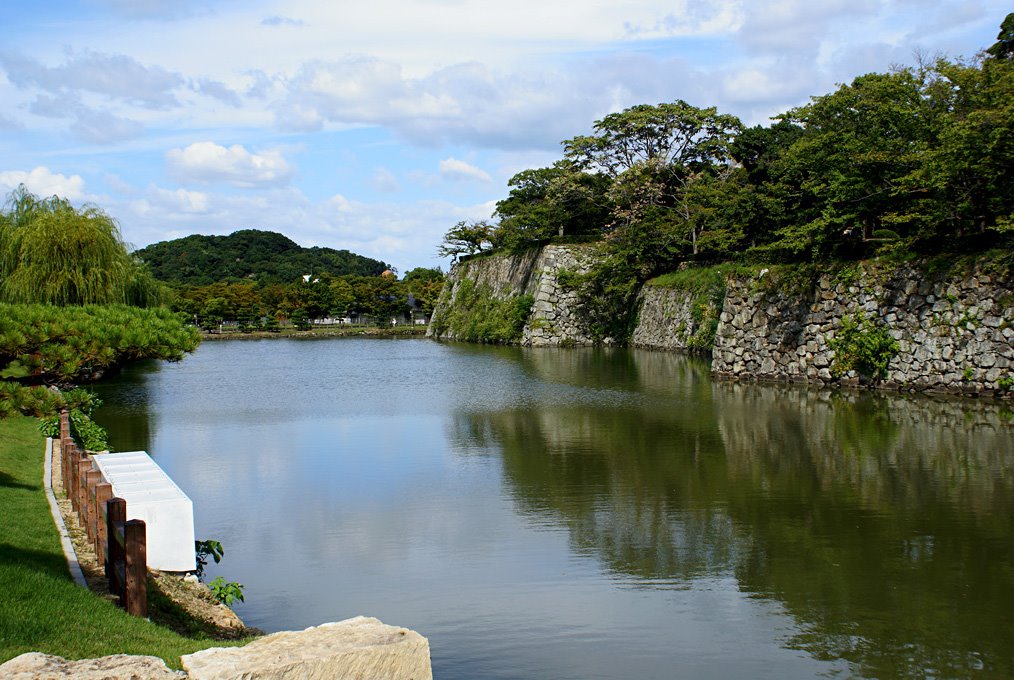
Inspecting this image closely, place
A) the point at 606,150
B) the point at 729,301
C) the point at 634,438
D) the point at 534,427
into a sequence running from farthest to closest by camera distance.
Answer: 1. the point at 606,150
2. the point at 729,301
3. the point at 534,427
4. the point at 634,438

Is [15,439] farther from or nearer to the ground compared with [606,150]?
nearer to the ground

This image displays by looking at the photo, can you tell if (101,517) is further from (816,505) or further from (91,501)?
(816,505)

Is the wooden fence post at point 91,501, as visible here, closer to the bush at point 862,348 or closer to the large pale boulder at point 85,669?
the large pale boulder at point 85,669

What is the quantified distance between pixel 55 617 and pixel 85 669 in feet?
4.91

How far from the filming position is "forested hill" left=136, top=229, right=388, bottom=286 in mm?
93625

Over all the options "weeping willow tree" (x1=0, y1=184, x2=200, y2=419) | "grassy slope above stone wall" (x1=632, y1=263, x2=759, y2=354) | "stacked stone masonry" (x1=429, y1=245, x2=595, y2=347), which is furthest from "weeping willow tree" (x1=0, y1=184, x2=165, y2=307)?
"stacked stone masonry" (x1=429, y1=245, x2=595, y2=347)

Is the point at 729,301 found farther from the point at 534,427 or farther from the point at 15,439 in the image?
the point at 15,439

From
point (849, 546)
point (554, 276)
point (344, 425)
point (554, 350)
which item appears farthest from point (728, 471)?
point (554, 276)

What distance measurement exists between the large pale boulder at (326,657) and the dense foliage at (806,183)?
59.3 ft

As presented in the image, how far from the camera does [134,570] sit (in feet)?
18.8

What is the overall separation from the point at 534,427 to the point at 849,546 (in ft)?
30.8

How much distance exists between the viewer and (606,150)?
143 ft

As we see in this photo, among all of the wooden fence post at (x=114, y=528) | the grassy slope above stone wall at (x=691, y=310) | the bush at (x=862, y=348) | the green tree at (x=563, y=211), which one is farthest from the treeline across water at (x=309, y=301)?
the wooden fence post at (x=114, y=528)

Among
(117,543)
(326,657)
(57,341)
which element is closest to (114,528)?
(117,543)
